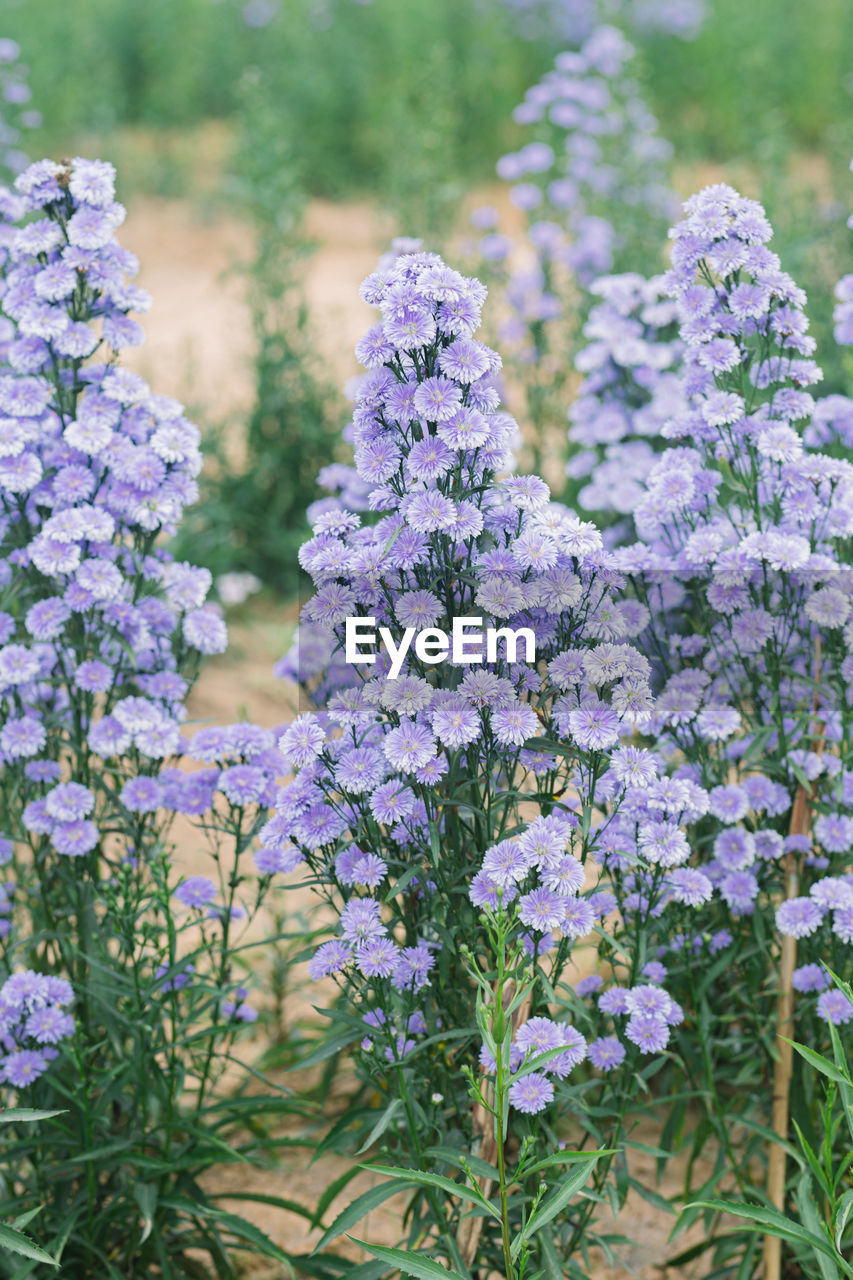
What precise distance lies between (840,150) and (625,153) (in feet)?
4.81

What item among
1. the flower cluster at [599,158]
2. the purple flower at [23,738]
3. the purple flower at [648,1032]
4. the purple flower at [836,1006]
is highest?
the flower cluster at [599,158]

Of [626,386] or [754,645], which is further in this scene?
[626,386]

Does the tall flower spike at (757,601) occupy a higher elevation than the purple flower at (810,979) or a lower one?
higher

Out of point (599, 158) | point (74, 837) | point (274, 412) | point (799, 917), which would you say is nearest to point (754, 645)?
point (799, 917)

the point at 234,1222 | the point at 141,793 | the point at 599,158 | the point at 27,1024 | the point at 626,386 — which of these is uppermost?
the point at 599,158

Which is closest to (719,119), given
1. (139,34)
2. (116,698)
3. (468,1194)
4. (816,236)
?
(139,34)

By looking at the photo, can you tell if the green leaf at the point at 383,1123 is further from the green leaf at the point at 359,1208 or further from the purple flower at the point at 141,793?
the purple flower at the point at 141,793

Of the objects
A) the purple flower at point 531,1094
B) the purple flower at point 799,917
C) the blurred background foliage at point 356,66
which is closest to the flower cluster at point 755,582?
the purple flower at point 799,917

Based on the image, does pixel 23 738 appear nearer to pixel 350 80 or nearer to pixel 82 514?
pixel 82 514

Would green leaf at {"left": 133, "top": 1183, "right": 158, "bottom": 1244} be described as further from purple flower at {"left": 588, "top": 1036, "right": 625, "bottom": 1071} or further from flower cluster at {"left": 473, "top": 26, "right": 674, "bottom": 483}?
flower cluster at {"left": 473, "top": 26, "right": 674, "bottom": 483}

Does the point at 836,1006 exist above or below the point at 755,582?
below

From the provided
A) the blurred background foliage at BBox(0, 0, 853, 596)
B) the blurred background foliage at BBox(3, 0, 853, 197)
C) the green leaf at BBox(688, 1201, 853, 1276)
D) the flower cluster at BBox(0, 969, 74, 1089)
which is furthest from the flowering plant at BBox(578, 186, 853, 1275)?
the blurred background foliage at BBox(3, 0, 853, 197)

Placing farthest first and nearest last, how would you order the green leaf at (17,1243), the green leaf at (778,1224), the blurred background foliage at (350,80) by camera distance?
the blurred background foliage at (350,80) < the green leaf at (778,1224) < the green leaf at (17,1243)

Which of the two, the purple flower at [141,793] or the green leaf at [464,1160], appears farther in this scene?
the purple flower at [141,793]
